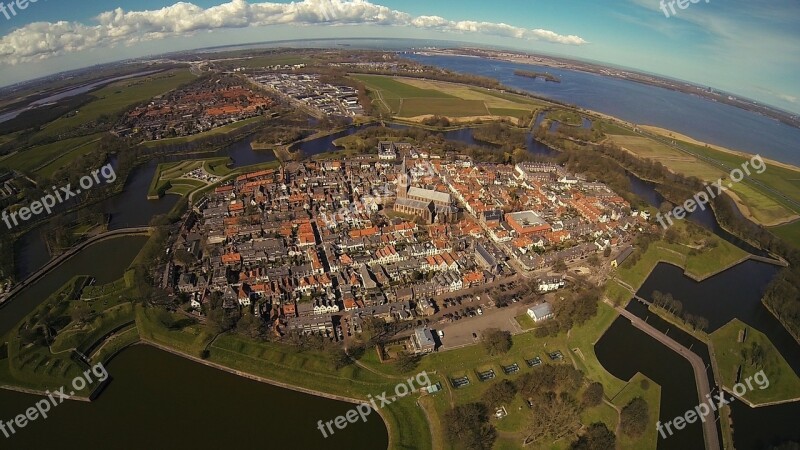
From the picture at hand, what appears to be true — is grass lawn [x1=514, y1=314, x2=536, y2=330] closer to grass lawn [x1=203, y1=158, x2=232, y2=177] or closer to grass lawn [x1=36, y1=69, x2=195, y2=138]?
grass lawn [x1=203, y1=158, x2=232, y2=177]

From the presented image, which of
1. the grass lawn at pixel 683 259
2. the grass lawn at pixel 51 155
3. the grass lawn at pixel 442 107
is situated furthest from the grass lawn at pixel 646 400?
the grass lawn at pixel 51 155

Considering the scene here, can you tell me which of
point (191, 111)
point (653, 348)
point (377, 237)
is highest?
point (191, 111)

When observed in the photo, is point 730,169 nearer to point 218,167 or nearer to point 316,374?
point 316,374

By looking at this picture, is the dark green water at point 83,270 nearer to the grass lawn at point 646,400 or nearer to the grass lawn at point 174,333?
the grass lawn at point 174,333

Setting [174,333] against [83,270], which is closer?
[174,333]

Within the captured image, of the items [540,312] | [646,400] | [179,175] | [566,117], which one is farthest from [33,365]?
[566,117]

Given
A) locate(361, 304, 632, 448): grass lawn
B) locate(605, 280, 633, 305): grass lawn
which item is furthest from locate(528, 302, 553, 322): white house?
locate(605, 280, 633, 305): grass lawn
